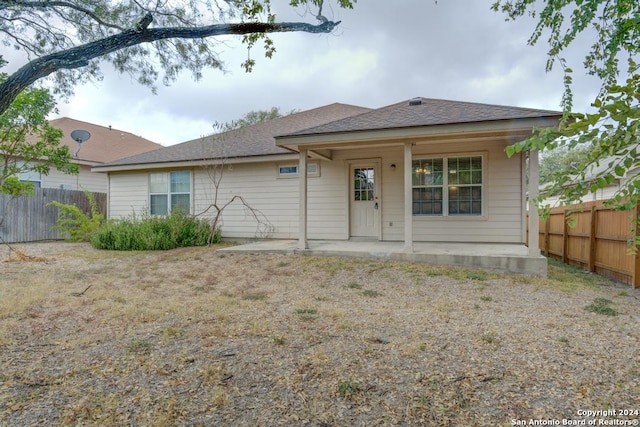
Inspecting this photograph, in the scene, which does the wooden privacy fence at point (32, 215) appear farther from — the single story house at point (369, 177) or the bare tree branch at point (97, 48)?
the bare tree branch at point (97, 48)

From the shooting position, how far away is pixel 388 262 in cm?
699

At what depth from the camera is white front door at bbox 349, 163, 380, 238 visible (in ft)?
30.7

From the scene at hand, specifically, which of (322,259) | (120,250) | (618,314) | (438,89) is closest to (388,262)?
(322,259)

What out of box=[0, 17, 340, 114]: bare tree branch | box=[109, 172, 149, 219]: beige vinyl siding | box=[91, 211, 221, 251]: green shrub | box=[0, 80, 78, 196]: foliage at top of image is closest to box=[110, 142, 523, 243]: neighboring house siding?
box=[109, 172, 149, 219]: beige vinyl siding

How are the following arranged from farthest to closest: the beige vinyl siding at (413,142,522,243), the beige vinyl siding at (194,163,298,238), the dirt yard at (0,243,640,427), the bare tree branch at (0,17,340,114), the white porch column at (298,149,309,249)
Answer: the beige vinyl siding at (194,163,298,238), the beige vinyl siding at (413,142,522,243), the white porch column at (298,149,309,249), the bare tree branch at (0,17,340,114), the dirt yard at (0,243,640,427)

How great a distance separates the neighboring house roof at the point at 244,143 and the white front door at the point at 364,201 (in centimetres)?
200

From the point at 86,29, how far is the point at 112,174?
25.4ft

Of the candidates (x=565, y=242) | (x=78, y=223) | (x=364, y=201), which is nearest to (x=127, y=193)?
(x=78, y=223)

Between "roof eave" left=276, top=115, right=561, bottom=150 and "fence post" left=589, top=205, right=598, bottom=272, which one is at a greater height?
"roof eave" left=276, top=115, right=561, bottom=150

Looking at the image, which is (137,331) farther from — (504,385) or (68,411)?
(504,385)

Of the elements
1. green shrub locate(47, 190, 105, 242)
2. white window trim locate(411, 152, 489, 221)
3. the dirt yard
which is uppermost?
white window trim locate(411, 152, 489, 221)

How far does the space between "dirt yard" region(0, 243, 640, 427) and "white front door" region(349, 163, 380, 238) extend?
3.67m

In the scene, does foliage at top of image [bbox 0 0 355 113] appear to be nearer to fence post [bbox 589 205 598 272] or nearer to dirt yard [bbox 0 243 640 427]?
dirt yard [bbox 0 243 640 427]

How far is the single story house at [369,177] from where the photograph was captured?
7062 millimetres
